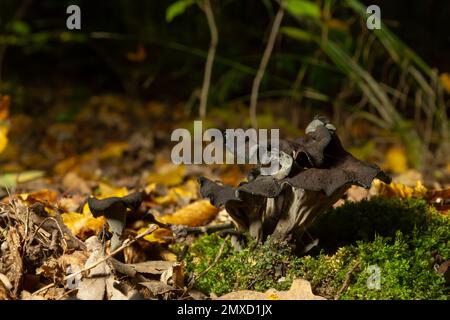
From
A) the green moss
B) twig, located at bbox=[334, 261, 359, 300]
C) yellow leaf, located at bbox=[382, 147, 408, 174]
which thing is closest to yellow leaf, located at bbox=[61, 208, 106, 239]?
the green moss

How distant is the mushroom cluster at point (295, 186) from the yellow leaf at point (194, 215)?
57 cm

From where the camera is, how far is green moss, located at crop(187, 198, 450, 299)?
6.97 ft

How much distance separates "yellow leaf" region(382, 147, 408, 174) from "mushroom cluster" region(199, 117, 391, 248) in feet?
10.7

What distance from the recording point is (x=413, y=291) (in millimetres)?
2096

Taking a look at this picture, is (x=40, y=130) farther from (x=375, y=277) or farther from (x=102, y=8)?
(x=375, y=277)

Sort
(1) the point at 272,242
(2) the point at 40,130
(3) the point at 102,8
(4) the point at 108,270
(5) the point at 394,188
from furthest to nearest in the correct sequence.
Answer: (3) the point at 102,8 → (2) the point at 40,130 → (5) the point at 394,188 → (1) the point at 272,242 → (4) the point at 108,270

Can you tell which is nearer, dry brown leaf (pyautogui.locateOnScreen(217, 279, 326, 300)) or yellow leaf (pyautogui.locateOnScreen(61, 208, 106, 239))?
dry brown leaf (pyautogui.locateOnScreen(217, 279, 326, 300))

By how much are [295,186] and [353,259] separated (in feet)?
1.88

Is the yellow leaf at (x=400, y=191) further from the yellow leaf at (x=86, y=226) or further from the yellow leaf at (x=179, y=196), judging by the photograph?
the yellow leaf at (x=86, y=226)

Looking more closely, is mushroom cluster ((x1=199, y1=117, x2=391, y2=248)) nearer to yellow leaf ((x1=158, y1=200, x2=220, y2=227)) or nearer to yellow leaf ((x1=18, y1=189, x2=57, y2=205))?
yellow leaf ((x1=158, y1=200, x2=220, y2=227))

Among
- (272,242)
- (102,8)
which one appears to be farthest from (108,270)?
(102,8)

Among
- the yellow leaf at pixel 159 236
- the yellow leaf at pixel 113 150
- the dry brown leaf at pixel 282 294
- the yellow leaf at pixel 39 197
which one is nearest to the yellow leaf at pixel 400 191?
the dry brown leaf at pixel 282 294

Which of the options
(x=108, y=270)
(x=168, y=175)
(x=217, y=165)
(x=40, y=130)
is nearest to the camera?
(x=108, y=270)

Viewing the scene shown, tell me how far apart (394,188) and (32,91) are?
7001 millimetres
